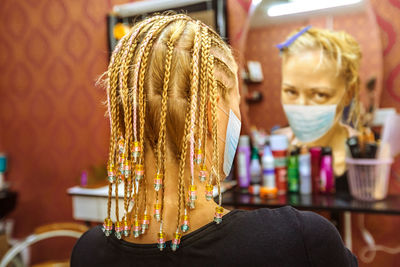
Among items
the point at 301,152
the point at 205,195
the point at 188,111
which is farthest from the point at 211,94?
the point at 301,152

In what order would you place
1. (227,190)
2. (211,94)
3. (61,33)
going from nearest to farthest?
(211,94) < (227,190) < (61,33)

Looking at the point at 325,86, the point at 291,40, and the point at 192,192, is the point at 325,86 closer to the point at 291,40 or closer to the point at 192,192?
the point at 291,40

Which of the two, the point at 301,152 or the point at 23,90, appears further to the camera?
the point at 23,90

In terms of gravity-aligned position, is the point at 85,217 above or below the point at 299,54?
below

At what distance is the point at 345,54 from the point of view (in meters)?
1.42

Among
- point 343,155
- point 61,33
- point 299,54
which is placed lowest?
point 343,155

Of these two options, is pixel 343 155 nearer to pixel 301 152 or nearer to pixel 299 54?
pixel 301 152

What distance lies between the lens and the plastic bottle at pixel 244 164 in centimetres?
159

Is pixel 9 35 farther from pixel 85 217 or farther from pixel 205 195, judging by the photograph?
pixel 205 195

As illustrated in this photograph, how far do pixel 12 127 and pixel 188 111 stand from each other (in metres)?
2.30

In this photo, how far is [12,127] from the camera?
244 centimetres

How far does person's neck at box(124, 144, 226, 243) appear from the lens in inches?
25.7

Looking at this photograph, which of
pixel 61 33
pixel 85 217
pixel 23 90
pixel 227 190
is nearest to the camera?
pixel 227 190

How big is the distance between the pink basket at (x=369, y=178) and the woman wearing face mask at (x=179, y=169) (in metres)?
0.75
